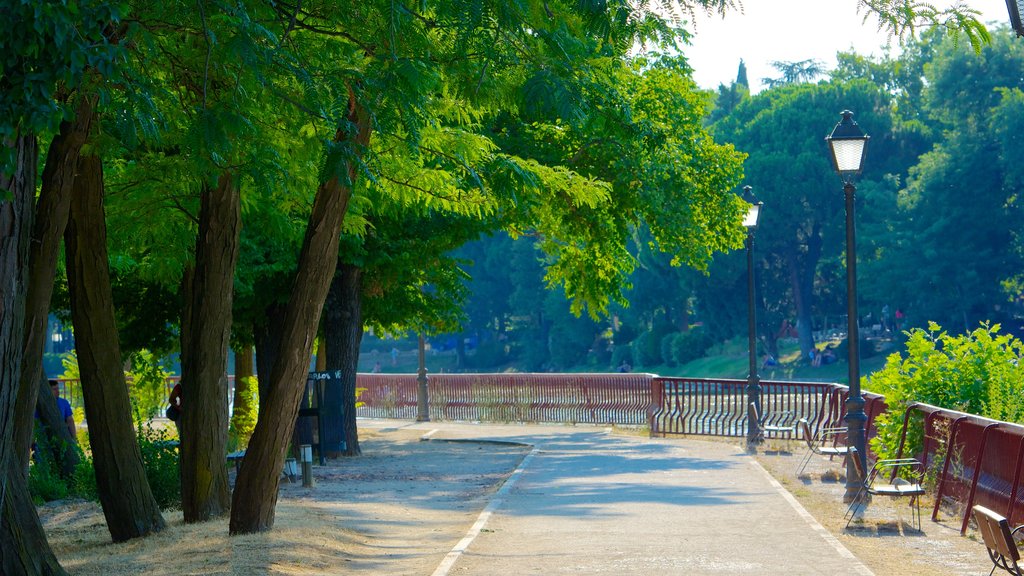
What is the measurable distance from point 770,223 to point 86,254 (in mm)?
60940

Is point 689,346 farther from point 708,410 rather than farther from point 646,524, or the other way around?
point 646,524

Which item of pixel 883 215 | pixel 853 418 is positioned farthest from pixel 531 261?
pixel 853 418

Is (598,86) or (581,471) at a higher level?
(598,86)

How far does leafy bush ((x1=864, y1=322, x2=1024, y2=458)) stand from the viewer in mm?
14367

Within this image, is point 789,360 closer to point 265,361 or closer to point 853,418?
point 265,361

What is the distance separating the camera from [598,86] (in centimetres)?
1055

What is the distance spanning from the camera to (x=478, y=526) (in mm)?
12672

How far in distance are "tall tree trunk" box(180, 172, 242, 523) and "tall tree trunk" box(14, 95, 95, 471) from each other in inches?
81.1

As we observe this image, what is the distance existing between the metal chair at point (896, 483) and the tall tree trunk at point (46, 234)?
25.1 ft

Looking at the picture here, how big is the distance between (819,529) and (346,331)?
12.4m

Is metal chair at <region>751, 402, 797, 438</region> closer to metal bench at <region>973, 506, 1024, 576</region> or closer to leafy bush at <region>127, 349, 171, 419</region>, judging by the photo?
leafy bush at <region>127, 349, 171, 419</region>

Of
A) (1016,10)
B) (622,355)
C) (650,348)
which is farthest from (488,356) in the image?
(1016,10)

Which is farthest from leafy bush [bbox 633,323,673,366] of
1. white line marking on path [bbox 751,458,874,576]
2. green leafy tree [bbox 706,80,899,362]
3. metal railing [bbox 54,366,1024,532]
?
white line marking on path [bbox 751,458,874,576]

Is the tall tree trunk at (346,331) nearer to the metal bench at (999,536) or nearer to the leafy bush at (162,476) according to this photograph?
the leafy bush at (162,476)
